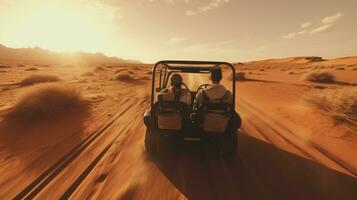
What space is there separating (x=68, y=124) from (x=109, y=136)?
6.36 ft

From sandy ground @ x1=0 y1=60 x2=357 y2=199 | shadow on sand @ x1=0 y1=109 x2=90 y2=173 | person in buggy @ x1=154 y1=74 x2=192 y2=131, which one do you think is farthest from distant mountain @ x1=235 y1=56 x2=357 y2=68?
shadow on sand @ x1=0 y1=109 x2=90 y2=173

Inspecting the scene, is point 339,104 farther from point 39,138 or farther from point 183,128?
point 39,138

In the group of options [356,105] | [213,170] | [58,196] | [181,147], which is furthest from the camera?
[356,105]

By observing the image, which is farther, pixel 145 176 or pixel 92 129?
pixel 92 129

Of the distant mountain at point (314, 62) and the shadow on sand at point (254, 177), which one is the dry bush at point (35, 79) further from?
the distant mountain at point (314, 62)

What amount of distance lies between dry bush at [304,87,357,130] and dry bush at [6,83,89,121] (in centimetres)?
868

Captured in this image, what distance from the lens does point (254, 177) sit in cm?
405

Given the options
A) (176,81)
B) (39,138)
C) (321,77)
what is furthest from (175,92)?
(321,77)

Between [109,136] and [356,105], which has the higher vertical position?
[356,105]

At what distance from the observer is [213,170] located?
4293mm

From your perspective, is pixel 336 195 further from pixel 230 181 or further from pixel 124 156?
pixel 124 156

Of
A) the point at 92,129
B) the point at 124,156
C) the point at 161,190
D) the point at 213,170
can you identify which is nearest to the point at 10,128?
the point at 92,129

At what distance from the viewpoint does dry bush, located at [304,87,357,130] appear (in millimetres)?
7141

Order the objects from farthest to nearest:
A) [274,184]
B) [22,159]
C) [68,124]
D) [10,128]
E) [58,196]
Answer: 1. [68,124]
2. [10,128]
3. [22,159]
4. [274,184]
5. [58,196]
